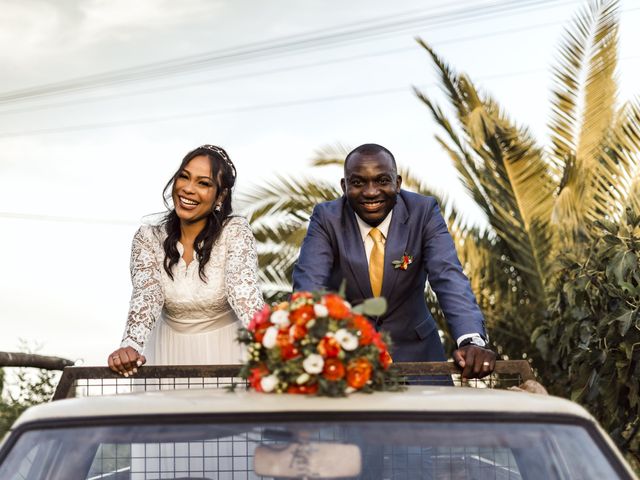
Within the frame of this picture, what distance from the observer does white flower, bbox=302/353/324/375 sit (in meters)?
2.74

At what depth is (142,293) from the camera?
16.0ft

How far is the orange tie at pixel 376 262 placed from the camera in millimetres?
4812

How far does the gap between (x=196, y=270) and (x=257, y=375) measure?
7.18 ft

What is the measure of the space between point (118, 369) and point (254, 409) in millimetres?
1547

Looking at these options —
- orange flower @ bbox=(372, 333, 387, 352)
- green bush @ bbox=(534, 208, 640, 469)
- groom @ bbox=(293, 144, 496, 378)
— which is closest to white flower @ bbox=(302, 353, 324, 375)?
orange flower @ bbox=(372, 333, 387, 352)

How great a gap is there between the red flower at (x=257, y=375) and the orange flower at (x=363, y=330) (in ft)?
0.90

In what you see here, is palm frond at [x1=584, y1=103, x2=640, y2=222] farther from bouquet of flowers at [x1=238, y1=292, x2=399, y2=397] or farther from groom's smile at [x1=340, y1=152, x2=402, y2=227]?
bouquet of flowers at [x1=238, y1=292, x2=399, y2=397]

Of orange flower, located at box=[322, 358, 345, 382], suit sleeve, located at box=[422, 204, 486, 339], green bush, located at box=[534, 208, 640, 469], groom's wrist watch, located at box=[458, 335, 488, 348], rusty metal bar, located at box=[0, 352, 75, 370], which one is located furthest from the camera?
rusty metal bar, located at box=[0, 352, 75, 370]

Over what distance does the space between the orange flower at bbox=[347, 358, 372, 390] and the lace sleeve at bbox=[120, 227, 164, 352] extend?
6.81ft

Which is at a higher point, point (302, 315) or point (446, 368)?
point (302, 315)

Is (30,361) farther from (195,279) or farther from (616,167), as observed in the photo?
(616,167)

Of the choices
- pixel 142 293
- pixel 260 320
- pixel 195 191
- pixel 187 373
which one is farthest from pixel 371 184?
pixel 260 320

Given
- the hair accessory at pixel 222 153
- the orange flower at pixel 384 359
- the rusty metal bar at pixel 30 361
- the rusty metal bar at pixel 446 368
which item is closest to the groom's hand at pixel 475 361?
the rusty metal bar at pixel 446 368

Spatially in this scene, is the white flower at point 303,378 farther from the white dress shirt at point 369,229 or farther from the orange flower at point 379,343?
the white dress shirt at point 369,229
